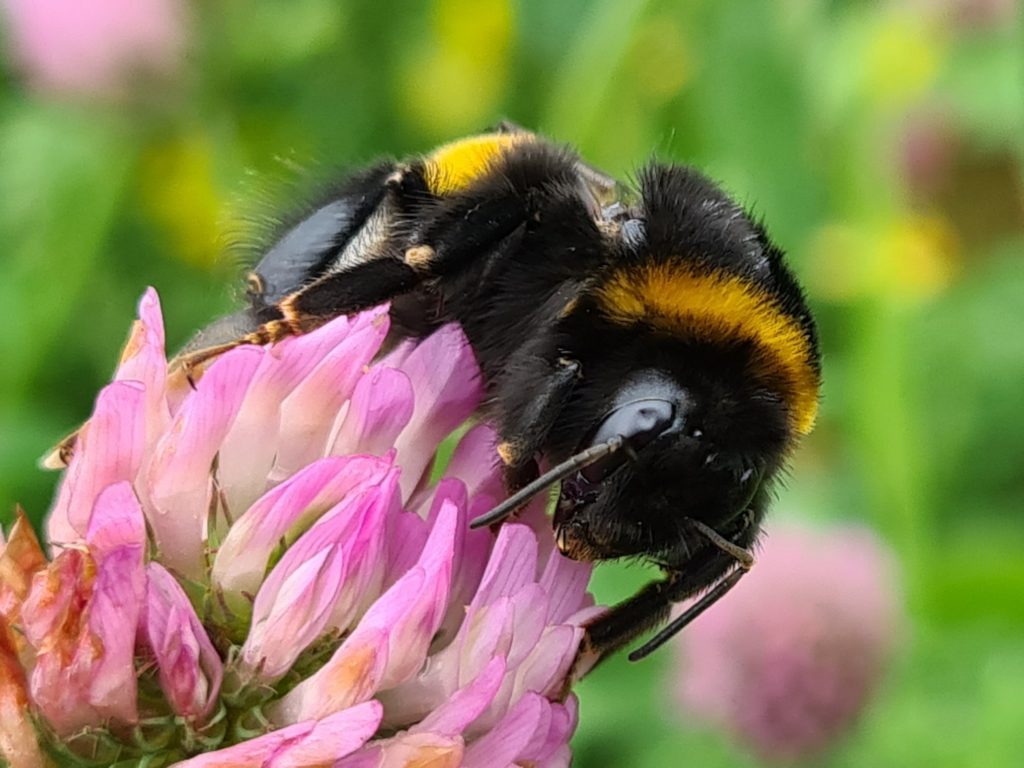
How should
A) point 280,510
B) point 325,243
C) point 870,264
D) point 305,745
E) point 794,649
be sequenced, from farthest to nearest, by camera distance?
point 870,264 < point 794,649 < point 325,243 < point 280,510 < point 305,745

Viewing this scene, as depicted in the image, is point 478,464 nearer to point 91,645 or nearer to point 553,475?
point 553,475

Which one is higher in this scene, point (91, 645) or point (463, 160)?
point (463, 160)

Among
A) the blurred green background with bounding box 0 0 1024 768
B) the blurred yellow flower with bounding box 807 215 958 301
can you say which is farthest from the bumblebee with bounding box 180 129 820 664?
the blurred yellow flower with bounding box 807 215 958 301

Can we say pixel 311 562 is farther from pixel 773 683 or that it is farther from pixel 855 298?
pixel 855 298

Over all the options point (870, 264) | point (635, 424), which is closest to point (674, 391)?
point (635, 424)

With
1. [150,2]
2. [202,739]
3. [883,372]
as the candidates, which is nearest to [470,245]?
[202,739]

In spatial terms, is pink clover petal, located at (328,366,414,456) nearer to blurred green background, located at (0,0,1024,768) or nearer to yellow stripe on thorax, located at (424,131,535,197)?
yellow stripe on thorax, located at (424,131,535,197)

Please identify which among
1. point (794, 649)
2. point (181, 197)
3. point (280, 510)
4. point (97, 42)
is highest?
point (280, 510)
